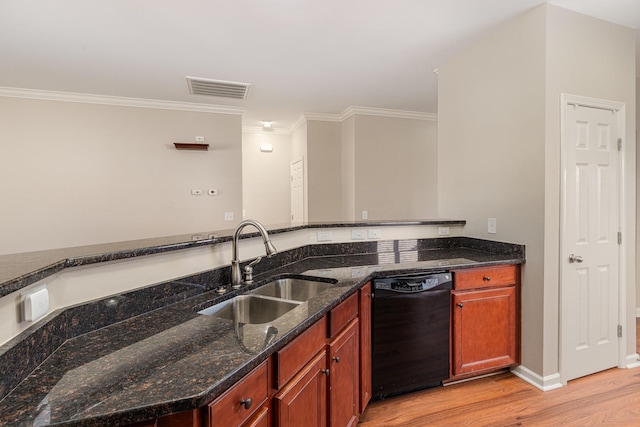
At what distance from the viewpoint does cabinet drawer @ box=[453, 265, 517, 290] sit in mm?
2160

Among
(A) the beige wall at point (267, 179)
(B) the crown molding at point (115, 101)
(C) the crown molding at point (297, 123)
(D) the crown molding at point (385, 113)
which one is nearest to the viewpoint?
(B) the crown molding at point (115, 101)

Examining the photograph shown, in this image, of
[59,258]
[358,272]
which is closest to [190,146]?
[358,272]

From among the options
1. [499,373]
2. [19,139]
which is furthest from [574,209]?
[19,139]

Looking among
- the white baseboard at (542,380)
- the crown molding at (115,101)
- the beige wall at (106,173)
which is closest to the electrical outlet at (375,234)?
the white baseboard at (542,380)

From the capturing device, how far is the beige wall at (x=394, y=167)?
4.68 metres

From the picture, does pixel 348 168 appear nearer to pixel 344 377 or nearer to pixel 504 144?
pixel 504 144

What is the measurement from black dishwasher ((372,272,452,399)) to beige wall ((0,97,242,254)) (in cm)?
326

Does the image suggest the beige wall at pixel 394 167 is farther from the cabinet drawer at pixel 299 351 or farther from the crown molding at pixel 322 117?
the cabinet drawer at pixel 299 351

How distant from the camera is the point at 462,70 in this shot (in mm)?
2908

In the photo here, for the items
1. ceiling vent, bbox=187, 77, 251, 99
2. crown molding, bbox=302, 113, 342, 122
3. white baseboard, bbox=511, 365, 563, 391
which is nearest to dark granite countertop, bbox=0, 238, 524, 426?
white baseboard, bbox=511, 365, 563, 391

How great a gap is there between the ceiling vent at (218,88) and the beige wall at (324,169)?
1371mm

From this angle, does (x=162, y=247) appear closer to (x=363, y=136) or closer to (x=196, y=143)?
(x=196, y=143)

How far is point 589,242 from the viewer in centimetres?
228

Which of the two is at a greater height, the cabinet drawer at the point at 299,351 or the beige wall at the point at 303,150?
the beige wall at the point at 303,150
